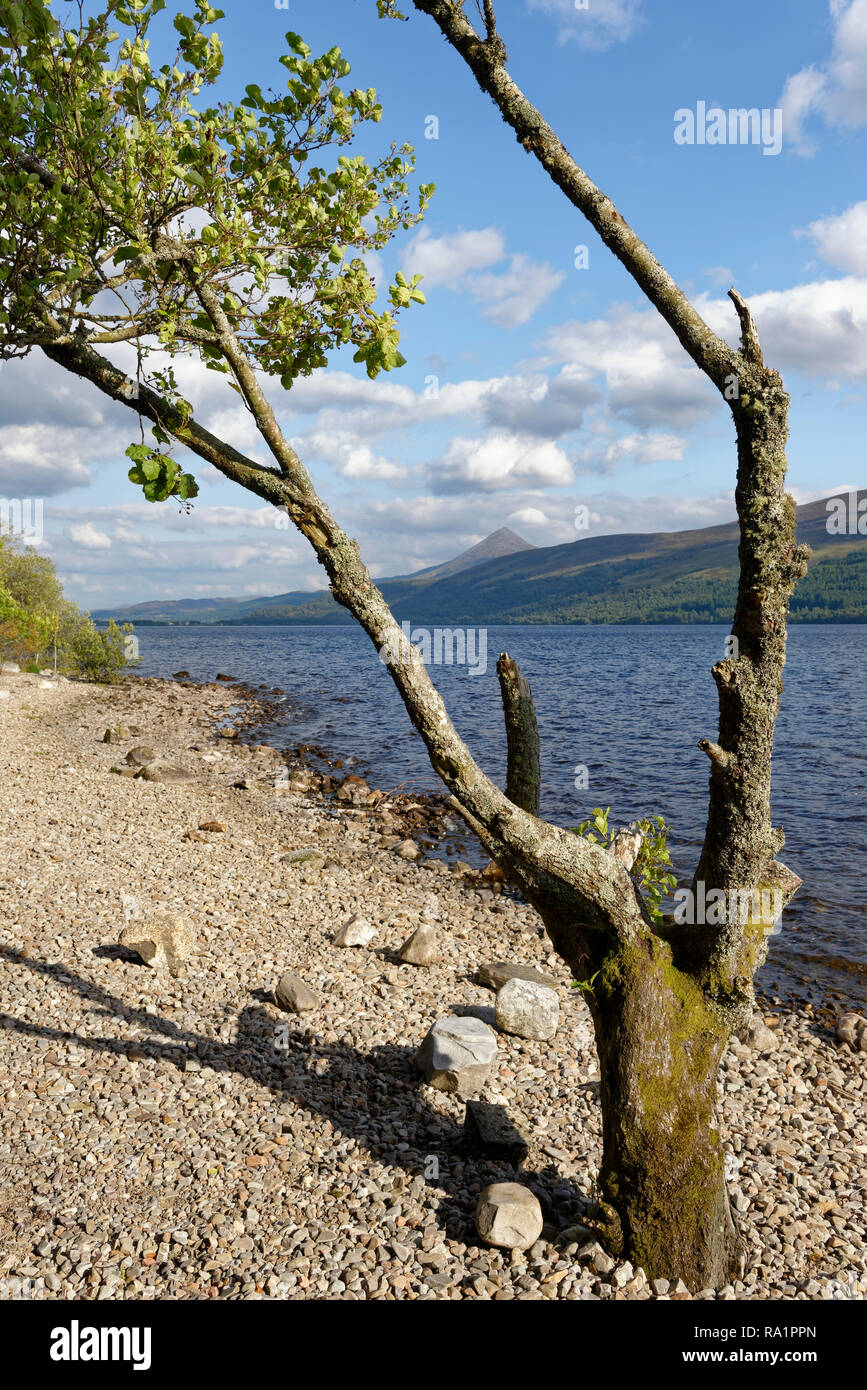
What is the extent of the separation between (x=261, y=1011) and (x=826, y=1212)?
721cm

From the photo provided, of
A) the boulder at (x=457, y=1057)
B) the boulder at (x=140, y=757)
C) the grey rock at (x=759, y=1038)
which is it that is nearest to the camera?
the boulder at (x=457, y=1057)

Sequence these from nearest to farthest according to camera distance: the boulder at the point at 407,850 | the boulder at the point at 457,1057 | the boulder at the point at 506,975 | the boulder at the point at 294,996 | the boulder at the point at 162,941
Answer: the boulder at the point at 457,1057 → the boulder at the point at 294,996 → the boulder at the point at 162,941 → the boulder at the point at 506,975 → the boulder at the point at 407,850

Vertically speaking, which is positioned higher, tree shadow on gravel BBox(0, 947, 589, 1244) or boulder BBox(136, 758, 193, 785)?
boulder BBox(136, 758, 193, 785)

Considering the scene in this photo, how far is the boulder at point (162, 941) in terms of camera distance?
11961 millimetres

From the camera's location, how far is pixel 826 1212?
7.83m

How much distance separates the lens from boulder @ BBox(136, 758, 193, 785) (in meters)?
26.2

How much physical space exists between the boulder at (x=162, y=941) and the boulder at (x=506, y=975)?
15.9ft

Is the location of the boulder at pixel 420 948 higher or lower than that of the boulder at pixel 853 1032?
higher

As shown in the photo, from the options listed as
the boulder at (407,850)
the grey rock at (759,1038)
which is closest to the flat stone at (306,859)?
the boulder at (407,850)

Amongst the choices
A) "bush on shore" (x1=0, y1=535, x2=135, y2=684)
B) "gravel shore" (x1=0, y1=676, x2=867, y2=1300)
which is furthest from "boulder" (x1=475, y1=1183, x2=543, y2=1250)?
"bush on shore" (x1=0, y1=535, x2=135, y2=684)

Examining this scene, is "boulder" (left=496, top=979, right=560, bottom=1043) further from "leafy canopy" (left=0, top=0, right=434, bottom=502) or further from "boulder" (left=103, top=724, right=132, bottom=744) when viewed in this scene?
"boulder" (left=103, top=724, right=132, bottom=744)

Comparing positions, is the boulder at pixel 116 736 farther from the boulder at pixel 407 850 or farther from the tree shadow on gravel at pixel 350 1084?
the tree shadow on gravel at pixel 350 1084

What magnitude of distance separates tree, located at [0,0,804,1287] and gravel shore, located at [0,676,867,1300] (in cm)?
156
